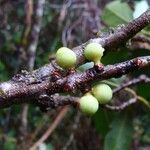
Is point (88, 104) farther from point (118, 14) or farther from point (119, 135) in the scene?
point (118, 14)

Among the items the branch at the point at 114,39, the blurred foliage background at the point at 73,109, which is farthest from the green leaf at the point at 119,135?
the branch at the point at 114,39

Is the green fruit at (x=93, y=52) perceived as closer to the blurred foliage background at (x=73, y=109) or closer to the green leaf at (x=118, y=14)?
the blurred foliage background at (x=73, y=109)

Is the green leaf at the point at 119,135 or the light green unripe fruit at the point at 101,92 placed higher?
the green leaf at the point at 119,135

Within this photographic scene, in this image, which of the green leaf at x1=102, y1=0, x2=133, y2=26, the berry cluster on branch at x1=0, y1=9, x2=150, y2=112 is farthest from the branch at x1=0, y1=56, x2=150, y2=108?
the green leaf at x1=102, y1=0, x2=133, y2=26

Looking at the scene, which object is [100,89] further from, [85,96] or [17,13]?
[17,13]

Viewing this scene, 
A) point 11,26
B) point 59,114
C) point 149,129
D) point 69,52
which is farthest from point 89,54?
point 11,26

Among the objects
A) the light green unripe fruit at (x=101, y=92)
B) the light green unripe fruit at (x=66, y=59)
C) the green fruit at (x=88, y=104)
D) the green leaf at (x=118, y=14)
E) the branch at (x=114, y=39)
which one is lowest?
the green fruit at (x=88, y=104)

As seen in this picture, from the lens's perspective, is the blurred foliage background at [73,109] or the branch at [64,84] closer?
the branch at [64,84]

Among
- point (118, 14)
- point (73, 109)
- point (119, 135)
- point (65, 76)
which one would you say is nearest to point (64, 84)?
point (65, 76)
